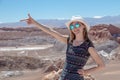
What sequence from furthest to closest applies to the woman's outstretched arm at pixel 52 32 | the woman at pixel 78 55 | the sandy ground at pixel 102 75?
the sandy ground at pixel 102 75, the woman's outstretched arm at pixel 52 32, the woman at pixel 78 55

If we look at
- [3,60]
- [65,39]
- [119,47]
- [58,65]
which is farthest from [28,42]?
[65,39]

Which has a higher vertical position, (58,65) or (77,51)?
(77,51)

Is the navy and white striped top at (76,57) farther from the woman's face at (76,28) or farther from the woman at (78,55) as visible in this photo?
the woman's face at (76,28)

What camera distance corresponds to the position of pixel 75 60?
3.13m

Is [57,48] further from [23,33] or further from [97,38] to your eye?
[23,33]

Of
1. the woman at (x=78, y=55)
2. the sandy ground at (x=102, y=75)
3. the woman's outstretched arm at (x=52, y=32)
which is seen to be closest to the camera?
the woman at (x=78, y=55)

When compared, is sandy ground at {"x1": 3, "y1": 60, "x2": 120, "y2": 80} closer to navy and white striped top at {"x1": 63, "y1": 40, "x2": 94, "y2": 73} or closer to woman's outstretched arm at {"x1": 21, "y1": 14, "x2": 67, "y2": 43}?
woman's outstretched arm at {"x1": 21, "y1": 14, "x2": 67, "y2": 43}

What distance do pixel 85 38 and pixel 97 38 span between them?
29380 mm

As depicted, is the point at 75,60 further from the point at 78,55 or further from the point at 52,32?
the point at 52,32

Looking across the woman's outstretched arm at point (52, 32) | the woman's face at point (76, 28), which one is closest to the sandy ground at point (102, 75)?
the woman's outstretched arm at point (52, 32)

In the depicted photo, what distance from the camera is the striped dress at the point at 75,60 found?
10.2 ft

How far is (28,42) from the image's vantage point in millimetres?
49375

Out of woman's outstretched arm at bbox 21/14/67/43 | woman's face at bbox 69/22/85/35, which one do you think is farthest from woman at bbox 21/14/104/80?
woman's outstretched arm at bbox 21/14/67/43

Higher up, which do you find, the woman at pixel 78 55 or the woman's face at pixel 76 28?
the woman's face at pixel 76 28
